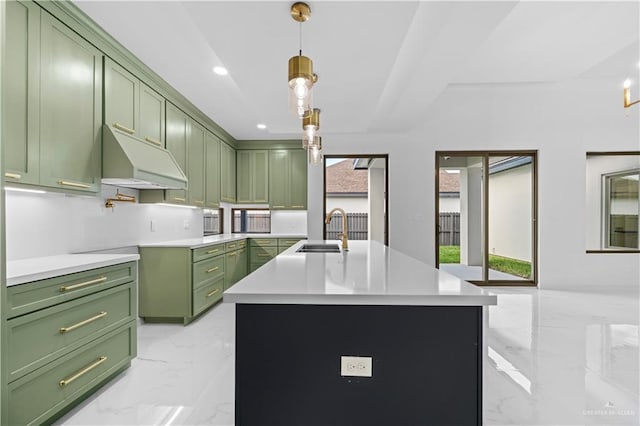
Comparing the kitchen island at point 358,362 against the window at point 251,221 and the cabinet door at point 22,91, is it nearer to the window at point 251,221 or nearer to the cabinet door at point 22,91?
the cabinet door at point 22,91

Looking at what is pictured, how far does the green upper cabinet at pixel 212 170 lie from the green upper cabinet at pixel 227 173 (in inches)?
6.3

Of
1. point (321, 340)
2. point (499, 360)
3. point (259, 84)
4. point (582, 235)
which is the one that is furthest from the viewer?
point (582, 235)

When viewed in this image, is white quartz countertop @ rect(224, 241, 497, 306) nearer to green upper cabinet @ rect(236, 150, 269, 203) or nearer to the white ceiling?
the white ceiling

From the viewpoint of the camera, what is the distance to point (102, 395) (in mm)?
2086

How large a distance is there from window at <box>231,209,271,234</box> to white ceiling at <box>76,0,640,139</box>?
1.81m

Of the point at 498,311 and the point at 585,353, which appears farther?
the point at 498,311

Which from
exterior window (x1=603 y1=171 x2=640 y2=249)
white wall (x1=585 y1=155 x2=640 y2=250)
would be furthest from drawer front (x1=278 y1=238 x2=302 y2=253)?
exterior window (x1=603 y1=171 x2=640 y2=249)

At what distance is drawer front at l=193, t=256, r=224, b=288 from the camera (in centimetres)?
360

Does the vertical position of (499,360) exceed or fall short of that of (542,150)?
it falls short

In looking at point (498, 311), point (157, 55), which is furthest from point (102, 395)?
point (498, 311)

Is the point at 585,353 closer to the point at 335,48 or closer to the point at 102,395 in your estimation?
the point at 335,48

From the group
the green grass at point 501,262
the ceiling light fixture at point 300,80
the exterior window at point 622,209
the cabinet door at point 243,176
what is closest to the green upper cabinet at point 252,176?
the cabinet door at point 243,176

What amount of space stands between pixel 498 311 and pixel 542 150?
294 centimetres

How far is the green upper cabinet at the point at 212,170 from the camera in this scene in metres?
4.72
